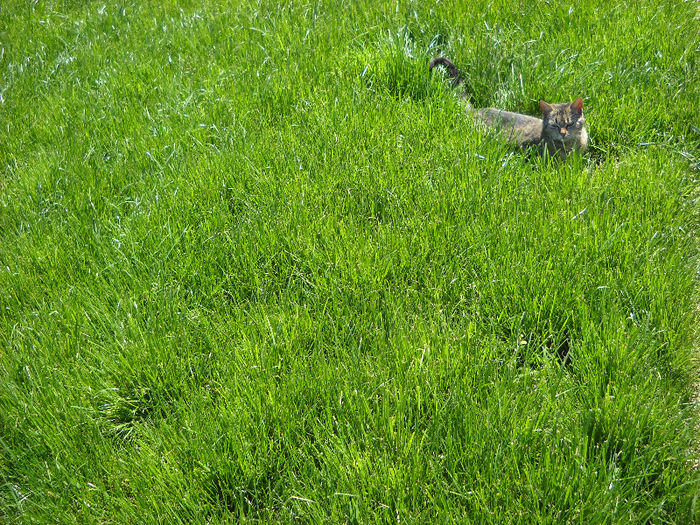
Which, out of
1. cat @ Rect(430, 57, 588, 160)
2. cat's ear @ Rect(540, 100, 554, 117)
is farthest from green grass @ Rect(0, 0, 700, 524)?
cat's ear @ Rect(540, 100, 554, 117)

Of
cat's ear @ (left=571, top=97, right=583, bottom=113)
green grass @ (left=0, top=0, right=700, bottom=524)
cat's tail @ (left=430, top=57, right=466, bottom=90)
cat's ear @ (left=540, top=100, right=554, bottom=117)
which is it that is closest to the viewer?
green grass @ (left=0, top=0, right=700, bottom=524)

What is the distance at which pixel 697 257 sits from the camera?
301cm

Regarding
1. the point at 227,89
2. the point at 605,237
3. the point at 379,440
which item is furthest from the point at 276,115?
the point at 379,440

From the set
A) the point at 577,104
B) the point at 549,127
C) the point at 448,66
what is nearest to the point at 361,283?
the point at 549,127

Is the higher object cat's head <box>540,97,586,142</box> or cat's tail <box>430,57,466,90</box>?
cat's tail <box>430,57,466,90</box>

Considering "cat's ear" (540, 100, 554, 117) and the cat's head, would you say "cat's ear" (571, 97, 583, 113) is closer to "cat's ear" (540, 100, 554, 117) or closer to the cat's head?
the cat's head

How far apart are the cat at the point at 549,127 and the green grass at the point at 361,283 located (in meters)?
0.14

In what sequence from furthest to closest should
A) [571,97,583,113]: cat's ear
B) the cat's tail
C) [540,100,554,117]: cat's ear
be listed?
the cat's tail → [540,100,554,117]: cat's ear → [571,97,583,113]: cat's ear

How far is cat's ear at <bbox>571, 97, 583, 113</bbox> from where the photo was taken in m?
3.70

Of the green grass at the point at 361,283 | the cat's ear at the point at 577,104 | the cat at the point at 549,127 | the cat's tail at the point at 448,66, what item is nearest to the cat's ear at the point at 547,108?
the cat at the point at 549,127

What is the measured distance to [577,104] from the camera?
12.2 ft

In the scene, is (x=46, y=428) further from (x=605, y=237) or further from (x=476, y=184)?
(x=605, y=237)

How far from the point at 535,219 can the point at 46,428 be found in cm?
241

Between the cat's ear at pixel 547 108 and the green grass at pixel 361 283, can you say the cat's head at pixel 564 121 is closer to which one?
the cat's ear at pixel 547 108
